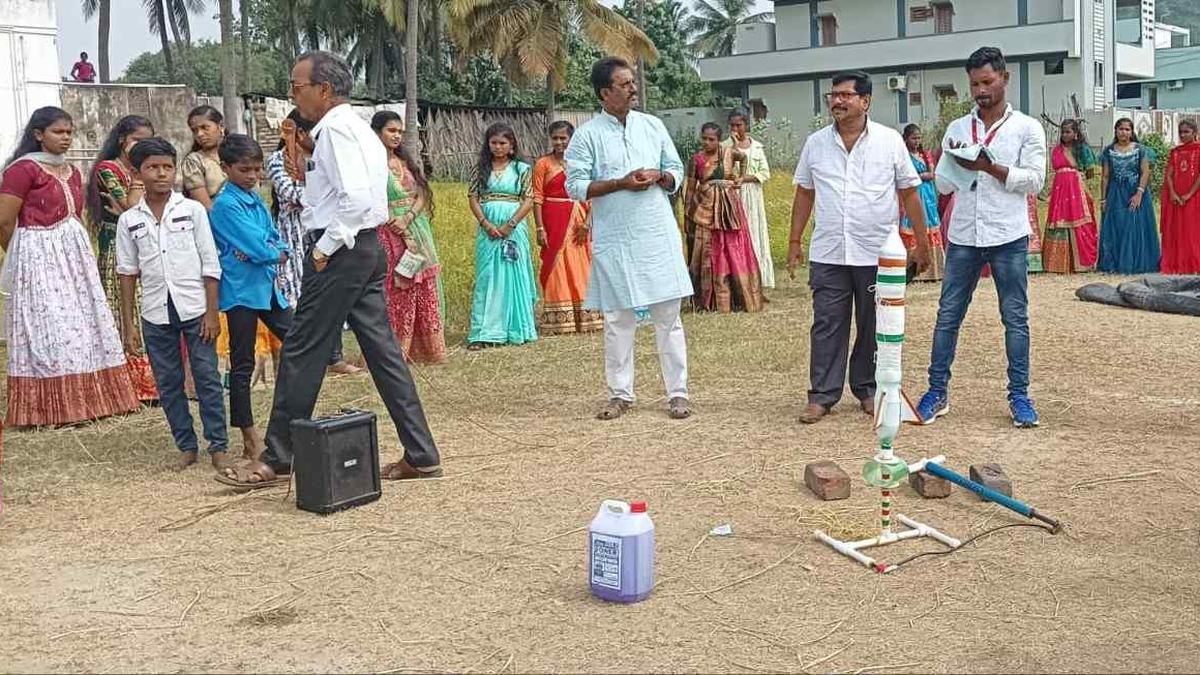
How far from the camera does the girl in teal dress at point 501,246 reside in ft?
30.0

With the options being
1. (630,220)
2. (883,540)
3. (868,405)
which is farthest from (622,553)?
(868,405)

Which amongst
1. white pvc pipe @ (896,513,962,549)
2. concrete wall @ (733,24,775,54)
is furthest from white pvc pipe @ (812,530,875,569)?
concrete wall @ (733,24,775,54)

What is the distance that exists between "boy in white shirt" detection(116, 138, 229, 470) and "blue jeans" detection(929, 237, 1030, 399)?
143 inches

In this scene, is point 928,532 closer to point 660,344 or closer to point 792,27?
point 660,344

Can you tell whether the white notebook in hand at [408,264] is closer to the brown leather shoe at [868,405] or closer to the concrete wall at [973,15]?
the brown leather shoe at [868,405]

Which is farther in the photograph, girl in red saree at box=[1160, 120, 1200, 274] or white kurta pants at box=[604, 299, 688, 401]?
girl in red saree at box=[1160, 120, 1200, 274]

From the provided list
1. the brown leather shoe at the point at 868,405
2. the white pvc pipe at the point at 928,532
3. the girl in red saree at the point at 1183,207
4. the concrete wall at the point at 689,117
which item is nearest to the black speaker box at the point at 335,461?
the white pvc pipe at the point at 928,532

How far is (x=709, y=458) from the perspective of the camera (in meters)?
5.66

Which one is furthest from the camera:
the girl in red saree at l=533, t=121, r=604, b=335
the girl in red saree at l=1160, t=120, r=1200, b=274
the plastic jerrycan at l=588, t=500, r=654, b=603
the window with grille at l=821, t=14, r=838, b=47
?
the window with grille at l=821, t=14, r=838, b=47

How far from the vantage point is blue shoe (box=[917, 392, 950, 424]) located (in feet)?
20.5

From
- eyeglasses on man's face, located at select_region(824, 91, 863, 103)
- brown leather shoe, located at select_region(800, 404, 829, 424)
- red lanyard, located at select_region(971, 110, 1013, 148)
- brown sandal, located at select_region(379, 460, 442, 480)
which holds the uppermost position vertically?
eyeglasses on man's face, located at select_region(824, 91, 863, 103)

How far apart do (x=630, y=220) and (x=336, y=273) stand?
1.91 meters

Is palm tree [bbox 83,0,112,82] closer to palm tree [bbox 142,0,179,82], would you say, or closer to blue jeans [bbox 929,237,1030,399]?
palm tree [bbox 142,0,179,82]

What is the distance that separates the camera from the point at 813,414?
6.37m
